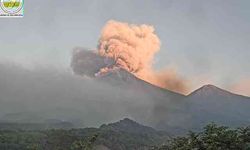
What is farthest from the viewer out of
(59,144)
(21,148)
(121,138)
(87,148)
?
(121,138)

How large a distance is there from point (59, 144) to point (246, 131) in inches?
3678

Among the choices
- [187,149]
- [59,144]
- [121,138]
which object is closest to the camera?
[187,149]

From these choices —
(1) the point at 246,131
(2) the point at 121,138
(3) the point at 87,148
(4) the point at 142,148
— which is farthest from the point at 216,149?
(2) the point at 121,138

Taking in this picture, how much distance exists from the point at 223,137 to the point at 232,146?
1.77ft

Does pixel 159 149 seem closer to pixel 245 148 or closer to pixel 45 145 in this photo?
pixel 245 148

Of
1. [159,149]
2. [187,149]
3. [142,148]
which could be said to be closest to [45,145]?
[142,148]

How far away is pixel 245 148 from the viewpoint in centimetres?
1714

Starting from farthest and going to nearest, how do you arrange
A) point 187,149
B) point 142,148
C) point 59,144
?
point 142,148 → point 59,144 → point 187,149

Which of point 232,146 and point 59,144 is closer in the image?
point 232,146

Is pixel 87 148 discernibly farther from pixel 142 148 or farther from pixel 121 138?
pixel 121 138

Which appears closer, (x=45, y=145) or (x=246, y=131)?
(x=246, y=131)

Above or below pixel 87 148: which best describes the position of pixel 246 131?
above

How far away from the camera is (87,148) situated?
1574 centimetres

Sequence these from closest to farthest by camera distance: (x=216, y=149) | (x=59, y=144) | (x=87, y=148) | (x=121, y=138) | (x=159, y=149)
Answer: (x=87, y=148) < (x=216, y=149) < (x=159, y=149) < (x=59, y=144) < (x=121, y=138)
